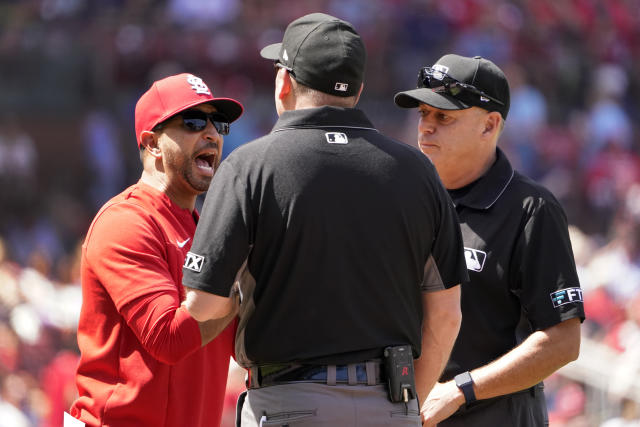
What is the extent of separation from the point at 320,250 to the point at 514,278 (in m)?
0.94

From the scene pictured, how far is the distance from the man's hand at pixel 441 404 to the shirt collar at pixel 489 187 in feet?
2.13

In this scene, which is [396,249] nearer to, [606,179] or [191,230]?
[191,230]

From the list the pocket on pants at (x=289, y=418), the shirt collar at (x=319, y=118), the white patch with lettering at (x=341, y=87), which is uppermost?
the white patch with lettering at (x=341, y=87)

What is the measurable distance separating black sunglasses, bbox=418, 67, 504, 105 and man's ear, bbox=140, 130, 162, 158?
1019 mm

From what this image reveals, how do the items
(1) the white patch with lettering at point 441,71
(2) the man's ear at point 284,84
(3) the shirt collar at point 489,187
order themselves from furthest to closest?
(1) the white patch with lettering at point 441,71
(3) the shirt collar at point 489,187
(2) the man's ear at point 284,84

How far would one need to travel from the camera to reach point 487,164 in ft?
12.1

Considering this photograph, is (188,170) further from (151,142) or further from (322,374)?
(322,374)

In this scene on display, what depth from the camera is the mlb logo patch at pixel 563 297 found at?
3.29m

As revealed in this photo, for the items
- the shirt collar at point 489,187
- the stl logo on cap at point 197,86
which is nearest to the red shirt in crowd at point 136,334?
the stl logo on cap at point 197,86

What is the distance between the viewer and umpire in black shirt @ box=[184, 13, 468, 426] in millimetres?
2713

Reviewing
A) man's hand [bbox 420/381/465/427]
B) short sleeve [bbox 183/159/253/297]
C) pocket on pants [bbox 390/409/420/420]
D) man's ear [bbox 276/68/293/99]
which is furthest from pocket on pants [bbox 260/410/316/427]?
man's ear [bbox 276/68/293/99]

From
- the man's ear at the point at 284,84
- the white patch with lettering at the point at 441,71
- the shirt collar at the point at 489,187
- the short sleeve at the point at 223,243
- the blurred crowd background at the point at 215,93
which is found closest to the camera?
the short sleeve at the point at 223,243

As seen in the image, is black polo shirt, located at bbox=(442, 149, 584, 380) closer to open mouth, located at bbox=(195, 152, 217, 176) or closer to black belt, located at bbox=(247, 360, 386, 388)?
black belt, located at bbox=(247, 360, 386, 388)

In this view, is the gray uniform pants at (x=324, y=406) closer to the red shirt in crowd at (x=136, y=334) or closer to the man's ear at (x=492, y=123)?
the red shirt in crowd at (x=136, y=334)
